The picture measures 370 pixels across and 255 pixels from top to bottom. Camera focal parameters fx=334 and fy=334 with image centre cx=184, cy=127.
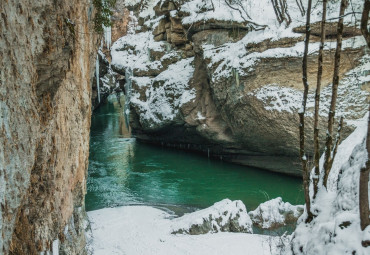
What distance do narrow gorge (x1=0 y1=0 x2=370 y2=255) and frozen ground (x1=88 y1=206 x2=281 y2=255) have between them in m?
0.05

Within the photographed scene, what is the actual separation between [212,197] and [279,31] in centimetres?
682

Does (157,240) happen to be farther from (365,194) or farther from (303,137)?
(365,194)

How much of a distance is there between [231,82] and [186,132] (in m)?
5.30

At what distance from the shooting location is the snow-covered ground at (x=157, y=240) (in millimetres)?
6695

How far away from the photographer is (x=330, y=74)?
11914 millimetres

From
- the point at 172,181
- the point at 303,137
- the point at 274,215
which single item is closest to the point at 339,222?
the point at 303,137

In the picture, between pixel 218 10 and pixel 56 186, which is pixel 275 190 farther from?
pixel 56 186

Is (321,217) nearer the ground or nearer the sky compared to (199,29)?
nearer the ground

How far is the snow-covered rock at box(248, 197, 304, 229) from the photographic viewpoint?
9188 mm

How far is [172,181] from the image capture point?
46.2 feet

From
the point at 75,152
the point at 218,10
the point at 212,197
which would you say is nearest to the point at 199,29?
the point at 218,10

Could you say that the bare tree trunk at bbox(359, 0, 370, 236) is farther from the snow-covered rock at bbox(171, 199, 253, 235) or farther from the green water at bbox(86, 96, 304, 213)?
the green water at bbox(86, 96, 304, 213)

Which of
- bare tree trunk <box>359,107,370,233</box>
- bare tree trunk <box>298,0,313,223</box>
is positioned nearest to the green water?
bare tree trunk <box>298,0,313,223</box>

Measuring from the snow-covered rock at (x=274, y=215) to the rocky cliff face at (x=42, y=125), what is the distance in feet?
16.8
